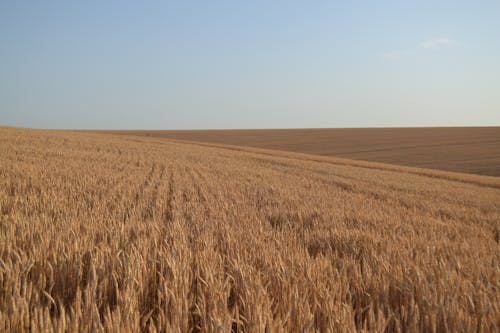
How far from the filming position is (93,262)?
209 cm

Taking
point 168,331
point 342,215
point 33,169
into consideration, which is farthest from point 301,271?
point 33,169

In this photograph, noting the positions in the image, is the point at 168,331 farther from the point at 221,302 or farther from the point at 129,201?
the point at 129,201

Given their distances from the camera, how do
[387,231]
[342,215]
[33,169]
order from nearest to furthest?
[387,231] → [342,215] → [33,169]

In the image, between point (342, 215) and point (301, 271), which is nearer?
point (301, 271)

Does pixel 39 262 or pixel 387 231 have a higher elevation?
pixel 39 262

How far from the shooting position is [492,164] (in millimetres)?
37188

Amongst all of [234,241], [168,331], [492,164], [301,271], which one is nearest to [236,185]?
[234,241]

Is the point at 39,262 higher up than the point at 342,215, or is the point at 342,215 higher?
the point at 39,262

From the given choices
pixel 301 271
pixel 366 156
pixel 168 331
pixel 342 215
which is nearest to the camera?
pixel 168 331

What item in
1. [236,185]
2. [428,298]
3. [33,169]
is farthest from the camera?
[236,185]

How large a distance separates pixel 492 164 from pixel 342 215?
4208 cm

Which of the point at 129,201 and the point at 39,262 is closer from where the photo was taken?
the point at 39,262

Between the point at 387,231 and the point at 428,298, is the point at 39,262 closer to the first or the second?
the point at 428,298

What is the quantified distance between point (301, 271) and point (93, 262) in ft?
4.89
